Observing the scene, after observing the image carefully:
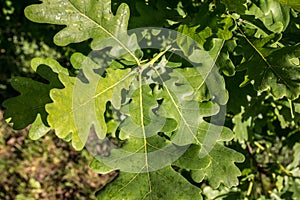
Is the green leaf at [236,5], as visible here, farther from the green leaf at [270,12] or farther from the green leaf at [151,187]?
the green leaf at [151,187]

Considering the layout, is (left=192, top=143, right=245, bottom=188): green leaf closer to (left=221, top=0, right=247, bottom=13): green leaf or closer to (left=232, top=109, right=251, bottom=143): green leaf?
(left=221, top=0, right=247, bottom=13): green leaf

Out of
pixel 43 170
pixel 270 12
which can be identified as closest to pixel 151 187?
pixel 270 12

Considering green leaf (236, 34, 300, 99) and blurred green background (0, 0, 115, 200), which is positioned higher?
green leaf (236, 34, 300, 99)

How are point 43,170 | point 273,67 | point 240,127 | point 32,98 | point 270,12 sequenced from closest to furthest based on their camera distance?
1. point 273,67
2. point 32,98
3. point 270,12
4. point 240,127
5. point 43,170

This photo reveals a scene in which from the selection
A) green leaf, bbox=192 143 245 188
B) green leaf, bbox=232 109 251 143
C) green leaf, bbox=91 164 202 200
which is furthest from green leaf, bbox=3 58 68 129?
green leaf, bbox=232 109 251 143

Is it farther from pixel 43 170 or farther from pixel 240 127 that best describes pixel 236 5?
pixel 43 170

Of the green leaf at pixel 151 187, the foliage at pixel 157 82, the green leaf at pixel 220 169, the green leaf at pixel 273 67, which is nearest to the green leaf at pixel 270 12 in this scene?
the foliage at pixel 157 82

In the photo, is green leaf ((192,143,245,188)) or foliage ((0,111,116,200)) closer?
green leaf ((192,143,245,188))

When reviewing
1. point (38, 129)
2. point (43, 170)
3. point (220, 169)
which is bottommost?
point (43, 170)
